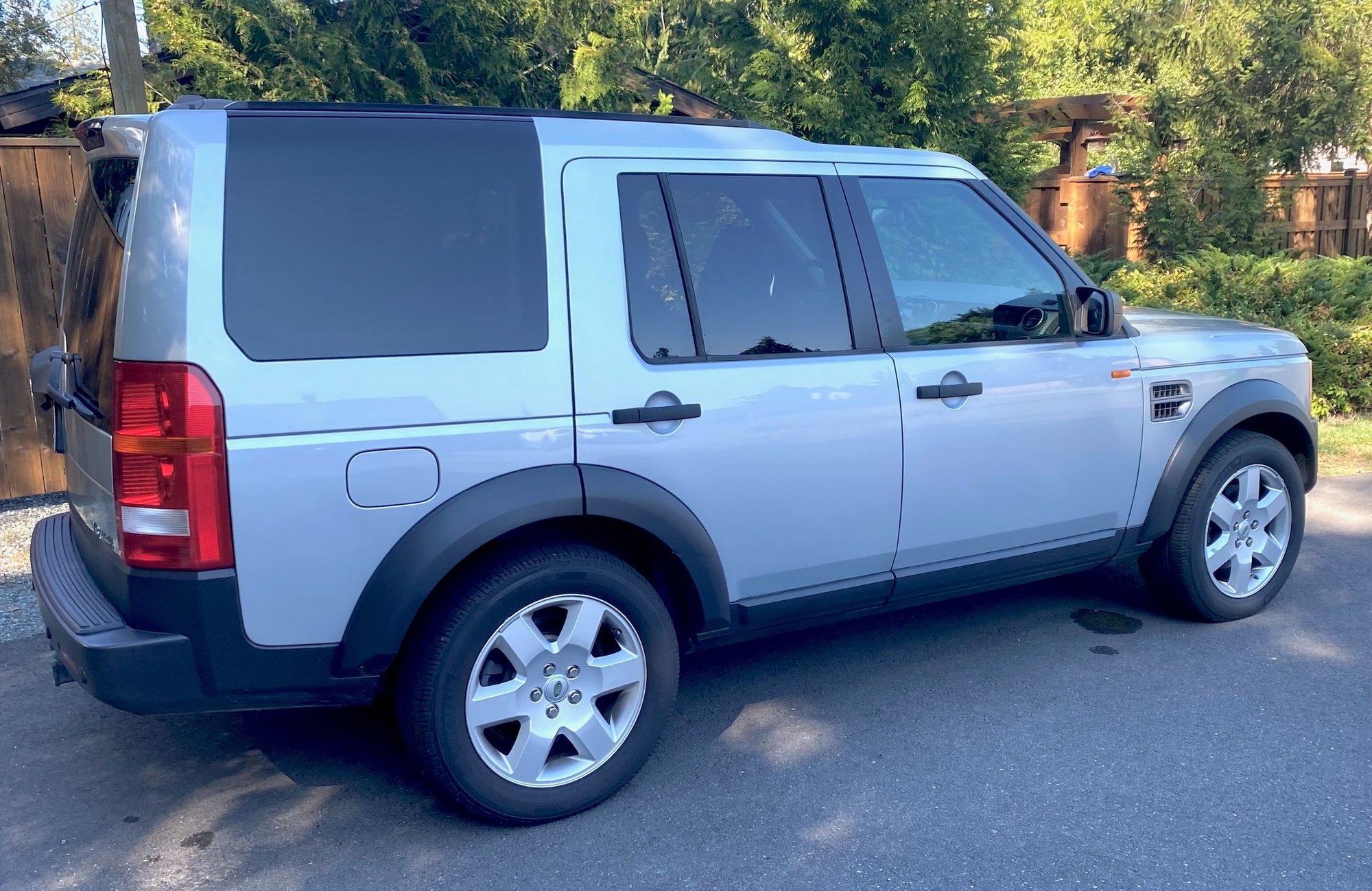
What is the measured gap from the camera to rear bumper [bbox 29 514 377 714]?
285 cm

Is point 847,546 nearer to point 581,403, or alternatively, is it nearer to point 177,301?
point 581,403

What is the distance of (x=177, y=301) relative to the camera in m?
2.79

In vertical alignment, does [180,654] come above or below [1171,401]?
below

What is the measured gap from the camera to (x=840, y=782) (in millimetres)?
3572

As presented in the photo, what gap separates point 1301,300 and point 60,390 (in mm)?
9069

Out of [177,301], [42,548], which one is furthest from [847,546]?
[42,548]

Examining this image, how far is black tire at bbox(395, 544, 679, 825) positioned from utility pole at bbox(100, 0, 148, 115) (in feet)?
13.2

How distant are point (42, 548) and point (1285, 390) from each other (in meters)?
4.81

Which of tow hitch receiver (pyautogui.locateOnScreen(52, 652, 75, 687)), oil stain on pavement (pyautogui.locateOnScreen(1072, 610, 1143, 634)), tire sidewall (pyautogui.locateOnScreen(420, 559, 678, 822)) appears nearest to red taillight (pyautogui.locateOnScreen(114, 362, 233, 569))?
tow hitch receiver (pyautogui.locateOnScreen(52, 652, 75, 687))

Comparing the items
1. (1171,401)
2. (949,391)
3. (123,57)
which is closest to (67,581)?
(949,391)

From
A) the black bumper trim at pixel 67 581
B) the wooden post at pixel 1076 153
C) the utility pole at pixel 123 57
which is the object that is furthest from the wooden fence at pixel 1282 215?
the black bumper trim at pixel 67 581

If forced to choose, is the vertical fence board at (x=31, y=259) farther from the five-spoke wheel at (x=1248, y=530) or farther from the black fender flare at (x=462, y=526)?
the five-spoke wheel at (x=1248, y=530)

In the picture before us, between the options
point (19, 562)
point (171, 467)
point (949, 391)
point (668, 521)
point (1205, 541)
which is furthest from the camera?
point (19, 562)

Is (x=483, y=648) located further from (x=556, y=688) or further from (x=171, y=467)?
(x=171, y=467)
